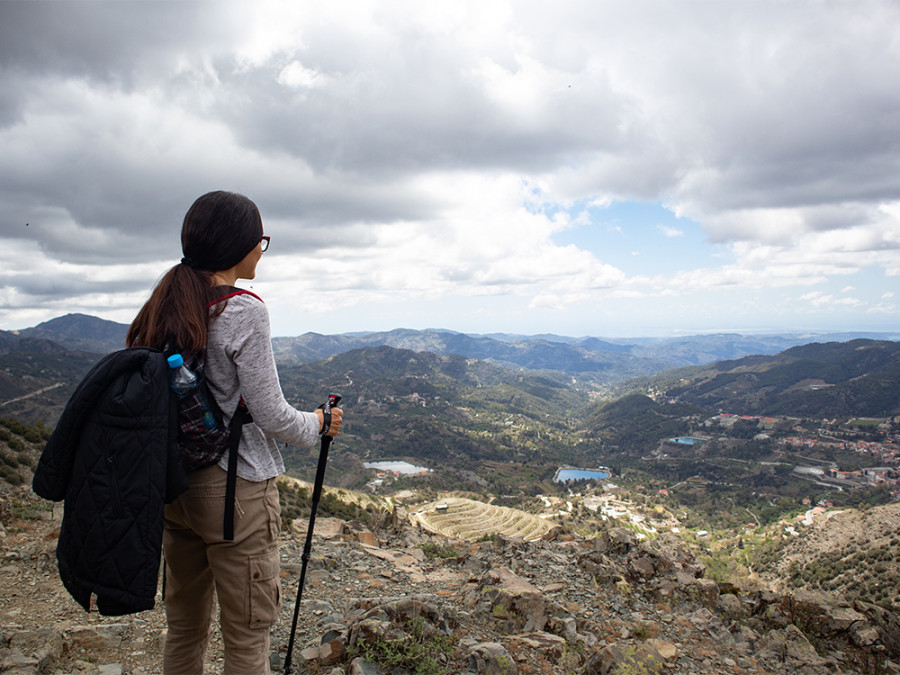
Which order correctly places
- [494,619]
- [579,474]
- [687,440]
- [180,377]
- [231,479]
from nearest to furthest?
[180,377] < [231,479] < [494,619] < [579,474] < [687,440]

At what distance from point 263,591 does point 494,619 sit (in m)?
4.57

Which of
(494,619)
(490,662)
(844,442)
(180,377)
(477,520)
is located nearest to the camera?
(180,377)

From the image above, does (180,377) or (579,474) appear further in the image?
(579,474)

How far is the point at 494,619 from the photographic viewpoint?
20.0ft

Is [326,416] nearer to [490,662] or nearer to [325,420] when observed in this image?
[325,420]

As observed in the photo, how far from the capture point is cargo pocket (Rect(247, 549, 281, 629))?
2566 millimetres

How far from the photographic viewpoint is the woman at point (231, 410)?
246cm

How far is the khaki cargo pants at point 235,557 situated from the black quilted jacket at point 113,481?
0.93ft

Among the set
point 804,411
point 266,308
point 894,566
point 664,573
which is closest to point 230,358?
point 266,308

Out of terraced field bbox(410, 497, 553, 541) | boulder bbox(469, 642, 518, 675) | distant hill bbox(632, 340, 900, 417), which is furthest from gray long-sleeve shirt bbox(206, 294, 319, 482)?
distant hill bbox(632, 340, 900, 417)

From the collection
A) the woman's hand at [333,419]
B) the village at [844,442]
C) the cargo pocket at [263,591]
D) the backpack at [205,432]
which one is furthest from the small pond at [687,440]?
Answer: the backpack at [205,432]

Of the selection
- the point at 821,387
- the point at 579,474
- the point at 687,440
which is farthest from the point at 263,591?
the point at 821,387

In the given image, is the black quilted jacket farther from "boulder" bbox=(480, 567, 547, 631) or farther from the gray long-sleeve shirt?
"boulder" bbox=(480, 567, 547, 631)

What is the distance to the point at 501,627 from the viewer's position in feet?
19.4
